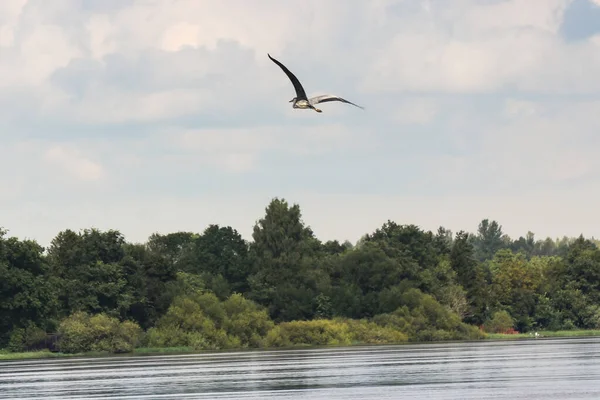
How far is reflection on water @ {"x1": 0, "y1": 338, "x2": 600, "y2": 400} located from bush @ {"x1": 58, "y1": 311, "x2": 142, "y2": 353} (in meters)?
20.9

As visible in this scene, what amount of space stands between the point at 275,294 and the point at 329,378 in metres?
72.6

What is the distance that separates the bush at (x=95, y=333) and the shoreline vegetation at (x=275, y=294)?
14 centimetres

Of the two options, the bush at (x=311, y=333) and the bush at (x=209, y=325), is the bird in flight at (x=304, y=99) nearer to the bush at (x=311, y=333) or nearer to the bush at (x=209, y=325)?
the bush at (x=209, y=325)

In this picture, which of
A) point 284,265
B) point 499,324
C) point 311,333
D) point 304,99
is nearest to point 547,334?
point 499,324

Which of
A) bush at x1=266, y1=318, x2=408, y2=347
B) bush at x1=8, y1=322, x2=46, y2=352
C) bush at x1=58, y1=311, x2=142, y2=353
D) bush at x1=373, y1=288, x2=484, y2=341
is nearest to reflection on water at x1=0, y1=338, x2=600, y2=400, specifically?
bush at x1=8, y1=322, x2=46, y2=352

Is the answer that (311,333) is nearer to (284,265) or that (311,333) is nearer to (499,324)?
(284,265)

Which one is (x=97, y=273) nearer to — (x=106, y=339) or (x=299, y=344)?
(x=106, y=339)

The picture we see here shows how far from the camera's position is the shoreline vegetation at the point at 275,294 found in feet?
349

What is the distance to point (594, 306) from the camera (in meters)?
150

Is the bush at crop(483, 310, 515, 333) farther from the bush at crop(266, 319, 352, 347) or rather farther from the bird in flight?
the bird in flight

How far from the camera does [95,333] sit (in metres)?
106

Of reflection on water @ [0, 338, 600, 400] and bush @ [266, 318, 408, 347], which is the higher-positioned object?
bush @ [266, 318, 408, 347]

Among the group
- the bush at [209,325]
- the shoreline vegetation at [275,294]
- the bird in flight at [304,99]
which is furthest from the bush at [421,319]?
the bird in flight at [304,99]

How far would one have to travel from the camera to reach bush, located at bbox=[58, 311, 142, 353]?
106 meters
